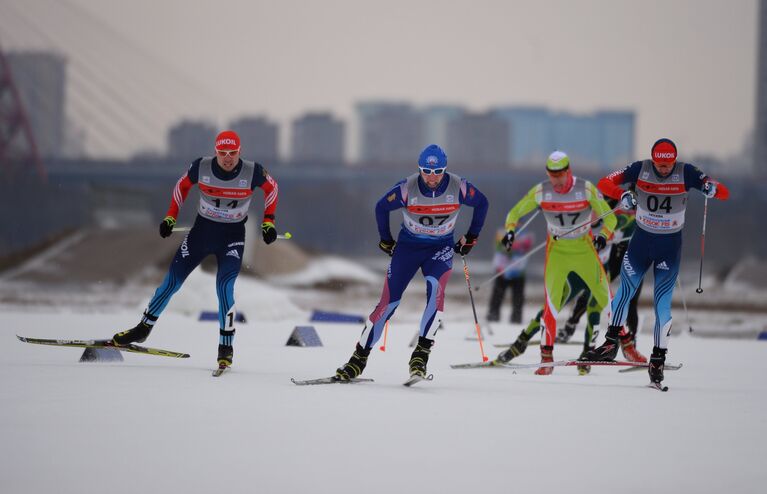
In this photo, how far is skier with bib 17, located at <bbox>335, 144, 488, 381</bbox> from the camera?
866 cm

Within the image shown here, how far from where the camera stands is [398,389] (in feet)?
27.1

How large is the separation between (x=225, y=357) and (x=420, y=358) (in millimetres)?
1809

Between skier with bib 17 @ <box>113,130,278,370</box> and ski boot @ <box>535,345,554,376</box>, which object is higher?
skier with bib 17 @ <box>113,130,278,370</box>

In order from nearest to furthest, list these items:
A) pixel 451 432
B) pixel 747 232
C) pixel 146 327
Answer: pixel 451 432
pixel 146 327
pixel 747 232

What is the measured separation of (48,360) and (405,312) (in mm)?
17797

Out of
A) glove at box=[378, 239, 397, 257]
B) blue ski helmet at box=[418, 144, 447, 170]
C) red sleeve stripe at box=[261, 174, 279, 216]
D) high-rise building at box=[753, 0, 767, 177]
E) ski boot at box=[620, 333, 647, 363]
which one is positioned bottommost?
high-rise building at box=[753, 0, 767, 177]

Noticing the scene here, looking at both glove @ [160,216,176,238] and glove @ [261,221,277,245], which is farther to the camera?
glove @ [160,216,176,238]

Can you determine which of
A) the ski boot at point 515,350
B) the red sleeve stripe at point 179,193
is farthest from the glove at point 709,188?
the red sleeve stripe at point 179,193

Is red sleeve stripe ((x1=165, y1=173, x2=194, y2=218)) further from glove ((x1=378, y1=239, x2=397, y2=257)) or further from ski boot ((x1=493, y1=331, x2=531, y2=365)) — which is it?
ski boot ((x1=493, y1=331, x2=531, y2=365))

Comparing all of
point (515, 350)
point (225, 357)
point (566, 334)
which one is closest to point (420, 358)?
point (225, 357)

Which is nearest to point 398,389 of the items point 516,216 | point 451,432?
point 451,432

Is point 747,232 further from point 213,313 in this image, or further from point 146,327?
point 146,327

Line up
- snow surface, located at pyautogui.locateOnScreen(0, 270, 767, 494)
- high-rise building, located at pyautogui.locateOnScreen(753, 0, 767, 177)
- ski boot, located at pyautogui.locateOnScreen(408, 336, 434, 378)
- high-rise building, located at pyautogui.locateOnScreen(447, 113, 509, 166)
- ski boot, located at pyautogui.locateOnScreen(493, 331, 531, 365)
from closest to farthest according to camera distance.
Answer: snow surface, located at pyautogui.locateOnScreen(0, 270, 767, 494), ski boot, located at pyautogui.locateOnScreen(408, 336, 434, 378), ski boot, located at pyautogui.locateOnScreen(493, 331, 531, 365), high-rise building, located at pyautogui.locateOnScreen(753, 0, 767, 177), high-rise building, located at pyautogui.locateOnScreen(447, 113, 509, 166)

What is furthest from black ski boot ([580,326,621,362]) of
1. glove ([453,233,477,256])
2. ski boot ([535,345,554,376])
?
glove ([453,233,477,256])
